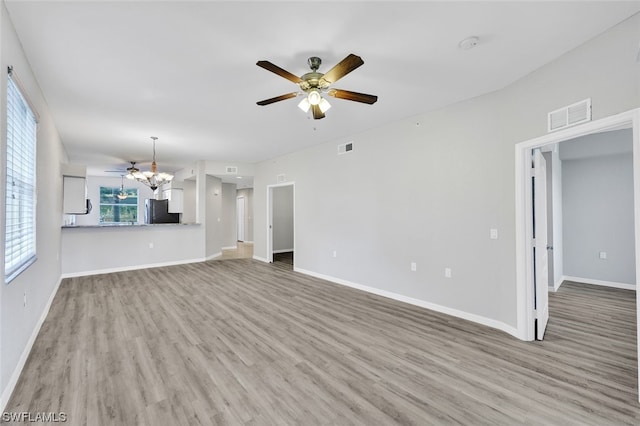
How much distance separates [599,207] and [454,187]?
3819mm

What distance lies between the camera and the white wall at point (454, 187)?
2.45 metres

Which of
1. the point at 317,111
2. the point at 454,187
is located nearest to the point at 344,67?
the point at 317,111

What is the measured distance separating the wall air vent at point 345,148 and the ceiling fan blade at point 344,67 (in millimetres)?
2801

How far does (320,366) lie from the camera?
8.22 feet

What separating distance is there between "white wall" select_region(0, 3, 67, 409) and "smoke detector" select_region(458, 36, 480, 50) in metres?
3.44

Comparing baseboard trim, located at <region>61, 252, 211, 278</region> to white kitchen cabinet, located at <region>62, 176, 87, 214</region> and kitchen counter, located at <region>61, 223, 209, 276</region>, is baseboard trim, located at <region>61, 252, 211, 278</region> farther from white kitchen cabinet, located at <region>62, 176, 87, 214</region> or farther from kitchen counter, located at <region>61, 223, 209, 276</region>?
white kitchen cabinet, located at <region>62, 176, 87, 214</region>

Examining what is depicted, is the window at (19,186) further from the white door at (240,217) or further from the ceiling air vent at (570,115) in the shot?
the white door at (240,217)

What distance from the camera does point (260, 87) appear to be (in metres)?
3.22

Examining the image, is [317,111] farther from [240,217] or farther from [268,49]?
[240,217]

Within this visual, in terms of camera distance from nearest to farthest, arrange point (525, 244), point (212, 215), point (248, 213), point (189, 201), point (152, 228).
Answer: point (525, 244) → point (152, 228) → point (212, 215) → point (189, 201) → point (248, 213)

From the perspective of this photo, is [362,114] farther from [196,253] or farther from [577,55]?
[196,253]

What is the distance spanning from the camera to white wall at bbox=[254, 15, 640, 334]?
2.45m

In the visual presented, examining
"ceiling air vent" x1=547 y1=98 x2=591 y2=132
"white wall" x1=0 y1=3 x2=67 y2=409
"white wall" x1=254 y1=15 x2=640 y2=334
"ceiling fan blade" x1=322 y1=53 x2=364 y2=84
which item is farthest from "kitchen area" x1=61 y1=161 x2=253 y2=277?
"ceiling air vent" x1=547 y1=98 x2=591 y2=132

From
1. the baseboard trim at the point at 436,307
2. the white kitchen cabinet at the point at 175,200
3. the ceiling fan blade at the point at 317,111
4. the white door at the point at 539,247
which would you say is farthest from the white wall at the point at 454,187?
the white kitchen cabinet at the point at 175,200
